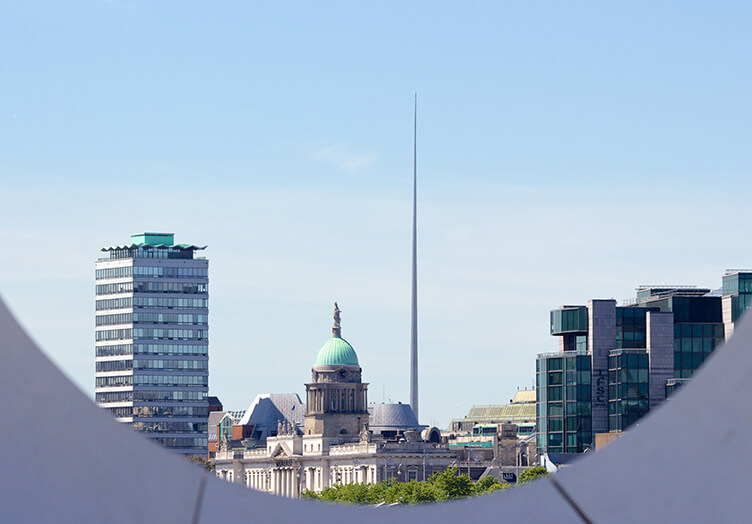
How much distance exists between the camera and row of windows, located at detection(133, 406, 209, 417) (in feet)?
509

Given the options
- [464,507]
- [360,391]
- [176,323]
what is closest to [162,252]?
[176,323]

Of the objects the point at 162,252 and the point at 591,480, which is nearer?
the point at 591,480

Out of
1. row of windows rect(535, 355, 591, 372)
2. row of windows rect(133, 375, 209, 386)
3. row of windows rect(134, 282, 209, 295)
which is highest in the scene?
row of windows rect(134, 282, 209, 295)

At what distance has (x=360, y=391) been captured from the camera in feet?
586

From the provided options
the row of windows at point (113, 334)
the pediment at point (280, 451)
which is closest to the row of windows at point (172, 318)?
the row of windows at point (113, 334)

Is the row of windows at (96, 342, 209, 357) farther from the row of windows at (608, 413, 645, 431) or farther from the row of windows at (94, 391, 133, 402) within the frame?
the row of windows at (608, 413, 645, 431)

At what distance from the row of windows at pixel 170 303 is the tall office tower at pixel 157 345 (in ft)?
0.35

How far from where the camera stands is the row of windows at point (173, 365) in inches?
6156

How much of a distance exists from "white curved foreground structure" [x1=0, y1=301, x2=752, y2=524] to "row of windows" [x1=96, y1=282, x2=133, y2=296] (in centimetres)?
15155

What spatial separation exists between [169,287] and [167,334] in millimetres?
→ 5280

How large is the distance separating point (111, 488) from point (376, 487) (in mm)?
116059

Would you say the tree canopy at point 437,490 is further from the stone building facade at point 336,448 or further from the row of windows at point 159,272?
the row of windows at point 159,272

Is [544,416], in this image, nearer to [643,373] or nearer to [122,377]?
[643,373]

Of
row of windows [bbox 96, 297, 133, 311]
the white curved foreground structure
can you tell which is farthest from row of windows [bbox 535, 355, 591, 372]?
the white curved foreground structure
